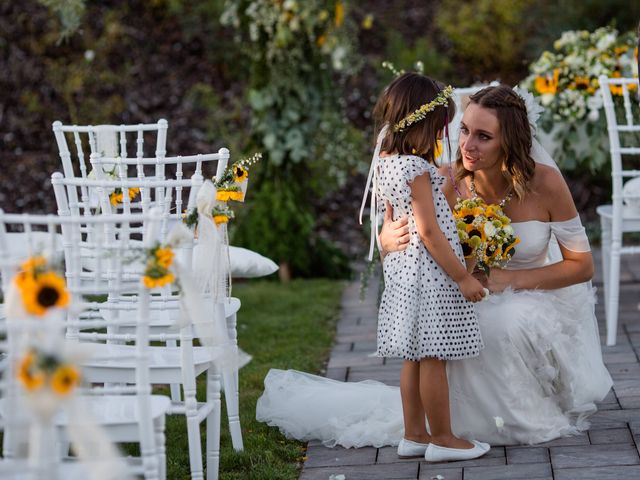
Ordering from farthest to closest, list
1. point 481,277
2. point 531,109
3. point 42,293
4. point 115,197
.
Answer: point 115,197 → point 531,109 → point 481,277 → point 42,293

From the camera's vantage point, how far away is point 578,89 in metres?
5.73

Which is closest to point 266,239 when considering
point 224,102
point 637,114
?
point 637,114

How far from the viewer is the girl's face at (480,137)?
3586 millimetres

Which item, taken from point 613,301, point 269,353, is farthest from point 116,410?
point 613,301

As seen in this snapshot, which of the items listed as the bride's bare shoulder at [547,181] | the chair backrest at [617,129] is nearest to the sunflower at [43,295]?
the bride's bare shoulder at [547,181]

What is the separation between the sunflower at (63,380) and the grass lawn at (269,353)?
1.51 metres

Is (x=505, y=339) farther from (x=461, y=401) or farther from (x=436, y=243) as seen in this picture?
(x=436, y=243)

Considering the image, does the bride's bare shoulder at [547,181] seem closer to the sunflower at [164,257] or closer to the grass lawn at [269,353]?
the grass lawn at [269,353]

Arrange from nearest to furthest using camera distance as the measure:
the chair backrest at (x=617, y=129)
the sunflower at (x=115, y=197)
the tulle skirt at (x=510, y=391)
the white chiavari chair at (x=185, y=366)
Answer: the white chiavari chair at (x=185, y=366), the tulle skirt at (x=510, y=391), the sunflower at (x=115, y=197), the chair backrest at (x=617, y=129)

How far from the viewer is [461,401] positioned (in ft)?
11.7

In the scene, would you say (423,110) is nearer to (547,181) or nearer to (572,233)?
(547,181)

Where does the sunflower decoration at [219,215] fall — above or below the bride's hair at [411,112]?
below

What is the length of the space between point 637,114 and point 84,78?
223 inches

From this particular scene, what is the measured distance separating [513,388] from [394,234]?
2.20 ft
